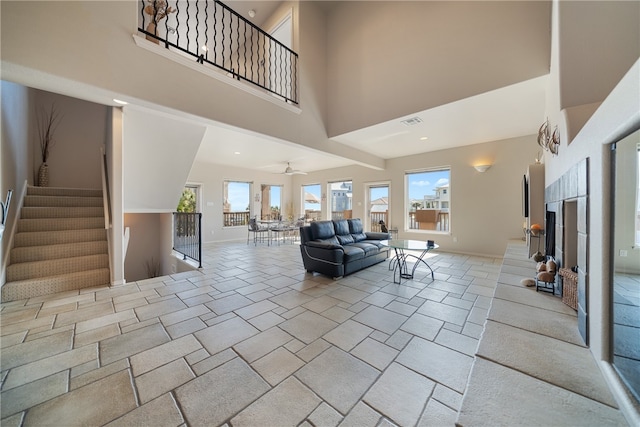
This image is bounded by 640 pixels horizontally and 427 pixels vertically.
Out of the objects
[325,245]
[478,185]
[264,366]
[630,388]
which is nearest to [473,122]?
[478,185]

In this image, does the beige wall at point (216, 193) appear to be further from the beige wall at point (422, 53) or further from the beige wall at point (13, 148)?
the beige wall at point (422, 53)

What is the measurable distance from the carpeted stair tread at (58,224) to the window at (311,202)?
20.1ft

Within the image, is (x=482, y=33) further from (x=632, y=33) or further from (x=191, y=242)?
(x=191, y=242)

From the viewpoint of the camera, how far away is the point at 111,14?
2260 mm

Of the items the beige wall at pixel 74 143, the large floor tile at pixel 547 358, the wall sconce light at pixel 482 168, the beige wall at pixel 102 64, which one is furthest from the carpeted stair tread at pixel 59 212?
the wall sconce light at pixel 482 168

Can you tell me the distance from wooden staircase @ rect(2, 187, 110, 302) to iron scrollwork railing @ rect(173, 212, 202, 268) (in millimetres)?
1249

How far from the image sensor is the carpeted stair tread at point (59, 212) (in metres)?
3.59

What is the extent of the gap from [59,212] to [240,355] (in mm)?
4484

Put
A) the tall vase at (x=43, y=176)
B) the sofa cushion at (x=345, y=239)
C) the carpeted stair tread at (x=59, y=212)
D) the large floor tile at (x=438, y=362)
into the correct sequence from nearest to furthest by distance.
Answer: the large floor tile at (x=438, y=362) < the carpeted stair tread at (x=59, y=212) < the tall vase at (x=43, y=176) < the sofa cushion at (x=345, y=239)

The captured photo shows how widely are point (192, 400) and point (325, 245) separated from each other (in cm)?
264

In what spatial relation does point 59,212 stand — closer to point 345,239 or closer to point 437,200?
point 345,239

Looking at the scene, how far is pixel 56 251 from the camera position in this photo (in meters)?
3.32

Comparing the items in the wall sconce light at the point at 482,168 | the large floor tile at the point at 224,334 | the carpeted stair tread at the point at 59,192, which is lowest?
the large floor tile at the point at 224,334

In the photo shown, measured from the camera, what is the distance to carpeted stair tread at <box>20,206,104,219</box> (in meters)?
3.59
